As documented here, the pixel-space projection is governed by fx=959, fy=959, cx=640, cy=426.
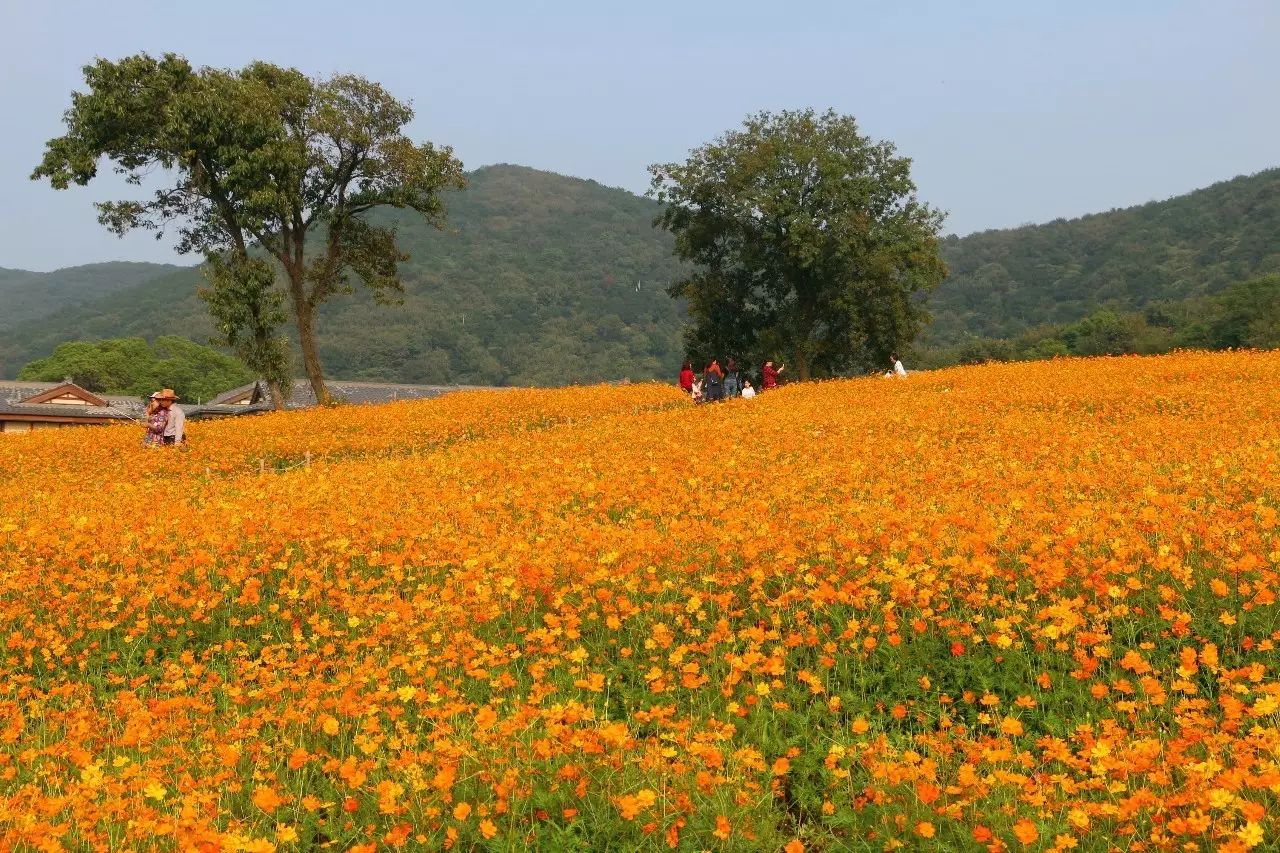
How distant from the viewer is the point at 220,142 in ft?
113

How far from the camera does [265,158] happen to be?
111ft

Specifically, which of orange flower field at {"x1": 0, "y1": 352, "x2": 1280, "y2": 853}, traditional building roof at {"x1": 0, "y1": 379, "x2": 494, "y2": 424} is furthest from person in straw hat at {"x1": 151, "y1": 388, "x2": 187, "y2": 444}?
traditional building roof at {"x1": 0, "y1": 379, "x2": 494, "y2": 424}

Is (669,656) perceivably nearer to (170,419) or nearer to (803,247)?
(170,419)

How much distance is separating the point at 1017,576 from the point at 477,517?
5.42 metres

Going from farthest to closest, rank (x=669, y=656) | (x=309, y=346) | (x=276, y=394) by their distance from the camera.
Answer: (x=276, y=394), (x=309, y=346), (x=669, y=656)

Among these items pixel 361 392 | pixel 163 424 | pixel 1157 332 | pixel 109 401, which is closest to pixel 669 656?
pixel 163 424

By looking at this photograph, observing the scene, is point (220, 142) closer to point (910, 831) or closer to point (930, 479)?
point (930, 479)

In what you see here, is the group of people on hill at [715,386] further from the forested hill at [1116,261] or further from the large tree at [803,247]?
the forested hill at [1116,261]

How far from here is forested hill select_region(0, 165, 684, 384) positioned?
11556cm

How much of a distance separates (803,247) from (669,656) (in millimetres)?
39564

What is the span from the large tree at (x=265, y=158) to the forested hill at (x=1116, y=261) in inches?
2578

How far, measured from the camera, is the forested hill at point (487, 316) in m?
116

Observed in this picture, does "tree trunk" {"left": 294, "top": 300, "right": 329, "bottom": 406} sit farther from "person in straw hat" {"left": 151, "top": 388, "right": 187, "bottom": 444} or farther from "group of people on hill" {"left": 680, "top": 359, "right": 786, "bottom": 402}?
"person in straw hat" {"left": 151, "top": 388, "right": 187, "bottom": 444}

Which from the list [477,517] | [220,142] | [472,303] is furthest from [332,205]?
[472,303]
